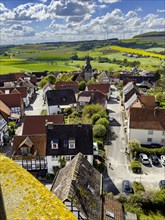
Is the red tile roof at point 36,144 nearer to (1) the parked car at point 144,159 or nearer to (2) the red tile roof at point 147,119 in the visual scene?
(1) the parked car at point 144,159

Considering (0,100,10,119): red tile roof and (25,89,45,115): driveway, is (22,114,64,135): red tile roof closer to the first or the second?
(0,100,10,119): red tile roof

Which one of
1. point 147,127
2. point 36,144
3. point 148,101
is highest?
point 148,101

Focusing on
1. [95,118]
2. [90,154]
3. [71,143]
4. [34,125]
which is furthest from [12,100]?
[90,154]

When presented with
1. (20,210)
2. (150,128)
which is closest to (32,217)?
(20,210)

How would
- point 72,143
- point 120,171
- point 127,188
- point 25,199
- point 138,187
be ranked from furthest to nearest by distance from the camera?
point 120,171 → point 72,143 → point 127,188 → point 138,187 → point 25,199

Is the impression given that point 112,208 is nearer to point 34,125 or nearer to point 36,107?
point 34,125

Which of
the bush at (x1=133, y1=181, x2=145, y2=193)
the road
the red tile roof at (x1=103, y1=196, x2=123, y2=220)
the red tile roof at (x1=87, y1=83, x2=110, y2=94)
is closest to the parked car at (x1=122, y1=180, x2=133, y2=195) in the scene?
the bush at (x1=133, y1=181, x2=145, y2=193)

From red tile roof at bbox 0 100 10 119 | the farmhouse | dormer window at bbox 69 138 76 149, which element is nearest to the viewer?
dormer window at bbox 69 138 76 149

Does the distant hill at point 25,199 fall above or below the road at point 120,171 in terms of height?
above

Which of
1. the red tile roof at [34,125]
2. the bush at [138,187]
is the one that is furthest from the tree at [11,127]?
the bush at [138,187]
